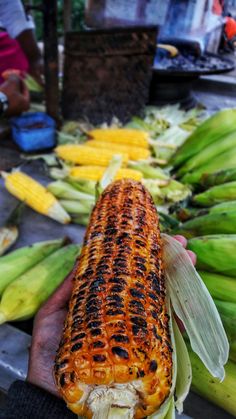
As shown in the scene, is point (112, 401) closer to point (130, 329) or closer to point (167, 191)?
point (130, 329)

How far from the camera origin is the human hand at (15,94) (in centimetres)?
426

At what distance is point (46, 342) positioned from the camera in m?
1.53

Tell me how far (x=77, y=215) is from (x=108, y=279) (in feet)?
6.04

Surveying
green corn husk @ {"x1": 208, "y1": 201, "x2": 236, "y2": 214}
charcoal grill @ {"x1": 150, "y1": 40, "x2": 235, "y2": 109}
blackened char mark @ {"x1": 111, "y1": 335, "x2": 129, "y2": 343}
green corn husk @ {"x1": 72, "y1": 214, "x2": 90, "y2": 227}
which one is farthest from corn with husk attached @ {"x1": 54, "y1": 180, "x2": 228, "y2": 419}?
charcoal grill @ {"x1": 150, "y1": 40, "x2": 235, "y2": 109}

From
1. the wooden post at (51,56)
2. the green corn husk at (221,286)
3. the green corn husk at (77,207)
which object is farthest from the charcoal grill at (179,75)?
the green corn husk at (221,286)

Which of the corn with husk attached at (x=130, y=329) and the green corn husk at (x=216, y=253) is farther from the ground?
the corn with husk attached at (x=130, y=329)

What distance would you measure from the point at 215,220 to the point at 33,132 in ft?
8.27

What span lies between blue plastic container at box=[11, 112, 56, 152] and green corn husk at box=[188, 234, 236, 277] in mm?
2641

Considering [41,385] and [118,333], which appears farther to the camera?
[41,385]

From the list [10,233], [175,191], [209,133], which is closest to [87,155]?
[175,191]

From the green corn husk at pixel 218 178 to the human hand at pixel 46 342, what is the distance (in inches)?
66.4

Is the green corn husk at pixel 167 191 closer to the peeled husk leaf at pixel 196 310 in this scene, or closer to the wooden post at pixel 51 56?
the peeled husk leaf at pixel 196 310

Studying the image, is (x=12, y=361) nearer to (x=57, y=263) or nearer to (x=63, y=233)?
(x=57, y=263)

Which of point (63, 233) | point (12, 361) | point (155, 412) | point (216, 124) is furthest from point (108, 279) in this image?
point (216, 124)
